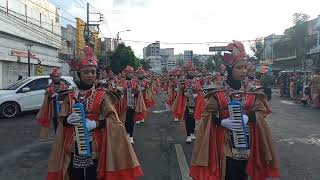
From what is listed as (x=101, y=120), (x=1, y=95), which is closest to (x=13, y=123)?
(x=1, y=95)

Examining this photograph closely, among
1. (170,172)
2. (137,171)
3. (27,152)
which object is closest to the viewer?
(137,171)

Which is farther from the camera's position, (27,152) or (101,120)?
(27,152)

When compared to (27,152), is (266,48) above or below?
above

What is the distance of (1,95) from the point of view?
16.9m

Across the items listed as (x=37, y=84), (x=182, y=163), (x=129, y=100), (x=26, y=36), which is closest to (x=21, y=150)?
(x=129, y=100)

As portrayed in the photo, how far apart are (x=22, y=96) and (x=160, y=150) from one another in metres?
9.25

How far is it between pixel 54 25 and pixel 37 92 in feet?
125

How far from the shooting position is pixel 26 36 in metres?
40.2

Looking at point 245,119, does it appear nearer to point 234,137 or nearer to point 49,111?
point 234,137

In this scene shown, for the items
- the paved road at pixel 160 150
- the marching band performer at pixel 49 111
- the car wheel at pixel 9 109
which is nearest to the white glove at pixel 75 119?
the paved road at pixel 160 150

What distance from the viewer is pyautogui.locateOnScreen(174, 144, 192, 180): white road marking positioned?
7377 mm

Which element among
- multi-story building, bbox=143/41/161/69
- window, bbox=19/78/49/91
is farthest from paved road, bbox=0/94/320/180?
multi-story building, bbox=143/41/161/69

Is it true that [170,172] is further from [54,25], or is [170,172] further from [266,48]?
[266,48]

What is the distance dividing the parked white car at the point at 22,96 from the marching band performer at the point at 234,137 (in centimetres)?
1249
